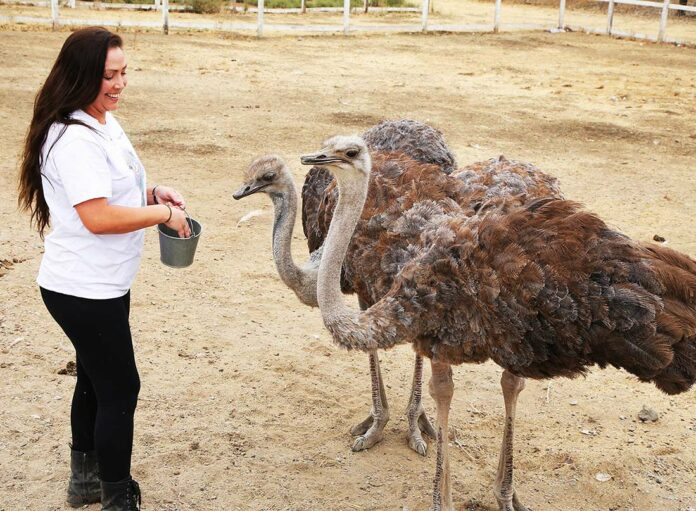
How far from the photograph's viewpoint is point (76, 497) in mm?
3869

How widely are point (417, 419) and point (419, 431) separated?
6 centimetres

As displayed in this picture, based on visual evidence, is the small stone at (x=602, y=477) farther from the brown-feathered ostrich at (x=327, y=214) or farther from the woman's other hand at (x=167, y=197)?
the woman's other hand at (x=167, y=197)

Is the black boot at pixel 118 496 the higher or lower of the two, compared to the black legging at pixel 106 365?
lower

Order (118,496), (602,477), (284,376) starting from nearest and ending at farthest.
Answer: (118,496) → (602,477) → (284,376)

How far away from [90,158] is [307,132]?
732cm

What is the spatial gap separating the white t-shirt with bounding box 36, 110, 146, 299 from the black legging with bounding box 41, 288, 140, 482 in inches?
2.6

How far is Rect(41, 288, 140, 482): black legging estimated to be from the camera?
10.8 ft

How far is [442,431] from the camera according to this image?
3889 millimetres

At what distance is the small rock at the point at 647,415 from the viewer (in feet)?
15.6

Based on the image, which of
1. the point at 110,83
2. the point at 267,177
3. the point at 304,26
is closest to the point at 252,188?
the point at 267,177

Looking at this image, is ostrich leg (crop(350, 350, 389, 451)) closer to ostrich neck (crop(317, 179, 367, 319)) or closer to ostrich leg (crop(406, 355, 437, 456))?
ostrich leg (crop(406, 355, 437, 456))

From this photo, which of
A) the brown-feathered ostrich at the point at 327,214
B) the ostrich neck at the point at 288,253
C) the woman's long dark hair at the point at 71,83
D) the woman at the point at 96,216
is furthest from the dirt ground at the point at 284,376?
the woman's long dark hair at the point at 71,83

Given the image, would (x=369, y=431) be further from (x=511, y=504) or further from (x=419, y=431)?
(x=511, y=504)

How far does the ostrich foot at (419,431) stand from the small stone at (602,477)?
85cm
